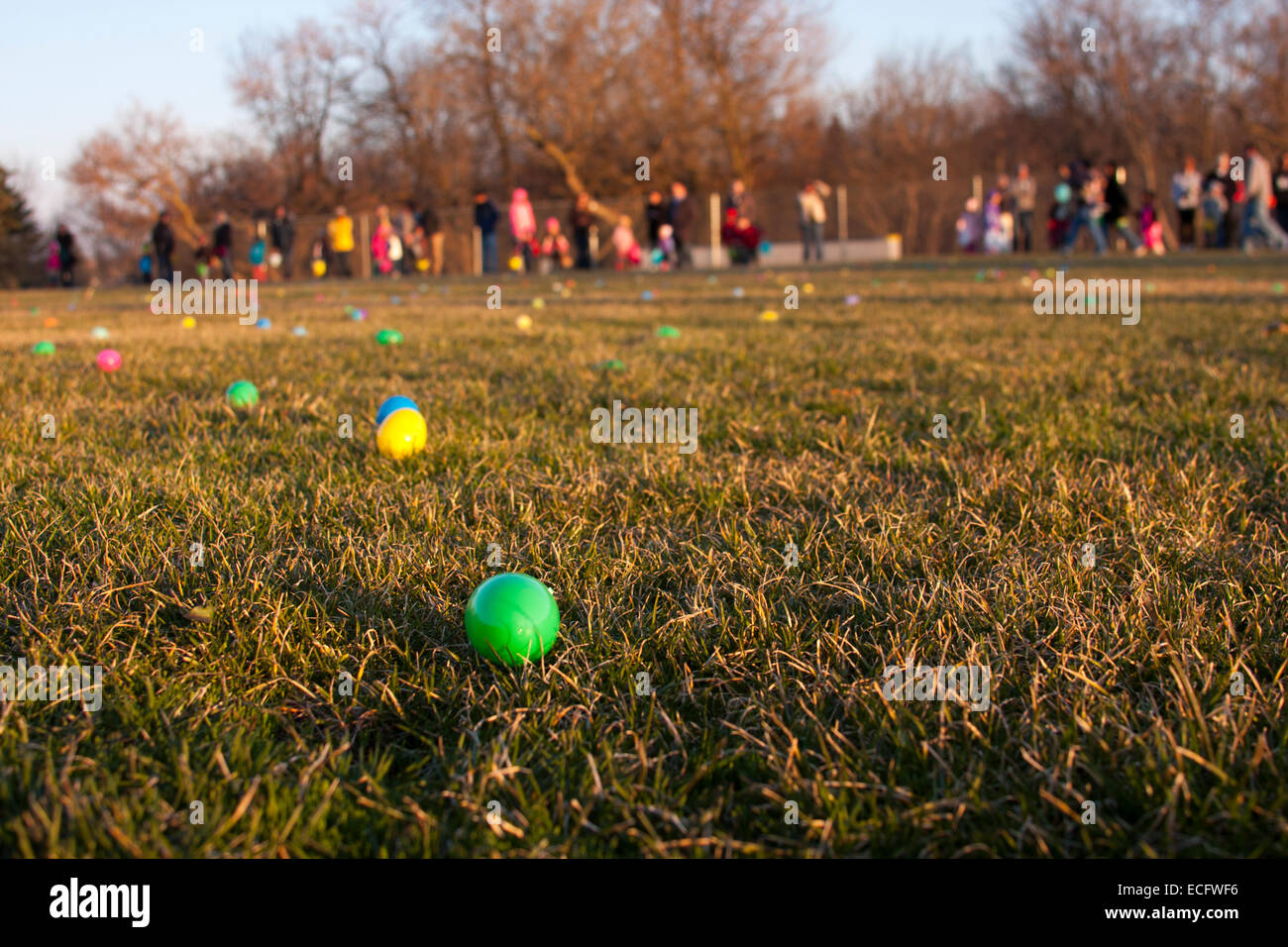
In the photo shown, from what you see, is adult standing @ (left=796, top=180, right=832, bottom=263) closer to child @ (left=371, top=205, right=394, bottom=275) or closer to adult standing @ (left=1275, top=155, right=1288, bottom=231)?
adult standing @ (left=1275, top=155, right=1288, bottom=231)

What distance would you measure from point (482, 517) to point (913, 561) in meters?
1.13

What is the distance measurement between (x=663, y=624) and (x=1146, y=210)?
2547 centimetres

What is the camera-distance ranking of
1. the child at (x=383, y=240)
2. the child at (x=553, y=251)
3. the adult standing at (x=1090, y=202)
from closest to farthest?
the adult standing at (x=1090, y=202) → the child at (x=383, y=240) → the child at (x=553, y=251)

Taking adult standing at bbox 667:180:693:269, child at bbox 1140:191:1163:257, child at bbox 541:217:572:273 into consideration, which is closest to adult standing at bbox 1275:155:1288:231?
child at bbox 1140:191:1163:257

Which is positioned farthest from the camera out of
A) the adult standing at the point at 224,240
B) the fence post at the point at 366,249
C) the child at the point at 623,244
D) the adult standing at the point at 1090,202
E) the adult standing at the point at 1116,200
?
the fence post at the point at 366,249

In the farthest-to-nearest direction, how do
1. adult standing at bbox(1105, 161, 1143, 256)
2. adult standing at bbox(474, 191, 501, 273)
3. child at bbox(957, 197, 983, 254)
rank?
child at bbox(957, 197, 983, 254)
adult standing at bbox(474, 191, 501, 273)
adult standing at bbox(1105, 161, 1143, 256)

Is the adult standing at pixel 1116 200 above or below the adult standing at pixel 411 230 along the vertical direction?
below

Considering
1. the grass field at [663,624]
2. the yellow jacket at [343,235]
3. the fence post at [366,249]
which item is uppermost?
the fence post at [366,249]

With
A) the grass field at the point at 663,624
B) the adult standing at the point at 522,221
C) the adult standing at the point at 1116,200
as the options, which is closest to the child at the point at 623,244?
the adult standing at the point at 522,221

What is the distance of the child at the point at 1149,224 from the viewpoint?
22938mm

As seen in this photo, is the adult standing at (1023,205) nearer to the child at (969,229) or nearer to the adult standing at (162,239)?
the child at (969,229)

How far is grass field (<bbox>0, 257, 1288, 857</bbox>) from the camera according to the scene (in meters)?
1.45

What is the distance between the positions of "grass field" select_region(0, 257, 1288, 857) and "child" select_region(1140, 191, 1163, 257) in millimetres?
21189

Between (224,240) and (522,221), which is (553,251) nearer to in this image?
(522,221)
